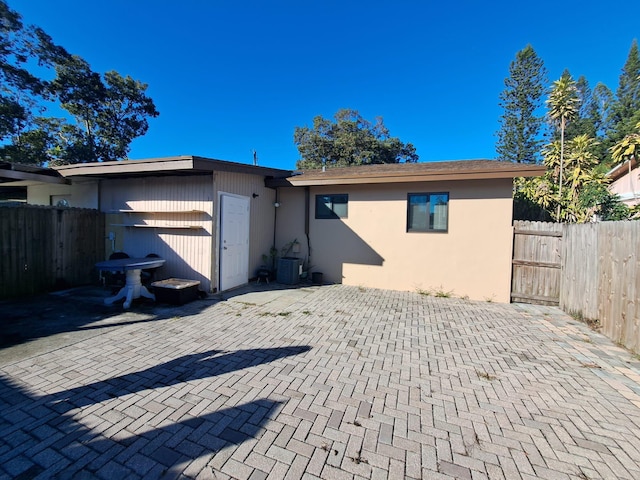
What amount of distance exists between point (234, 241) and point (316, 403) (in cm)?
502

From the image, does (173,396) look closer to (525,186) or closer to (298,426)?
(298,426)

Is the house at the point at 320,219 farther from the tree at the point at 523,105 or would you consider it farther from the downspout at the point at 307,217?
the tree at the point at 523,105

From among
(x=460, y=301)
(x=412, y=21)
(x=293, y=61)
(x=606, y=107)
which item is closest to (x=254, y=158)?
(x=293, y=61)

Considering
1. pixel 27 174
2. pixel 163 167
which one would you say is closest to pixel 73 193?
pixel 27 174

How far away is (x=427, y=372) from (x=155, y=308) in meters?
4.98

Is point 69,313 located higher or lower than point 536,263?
lower

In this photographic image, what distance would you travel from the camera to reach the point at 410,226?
24.2 feet

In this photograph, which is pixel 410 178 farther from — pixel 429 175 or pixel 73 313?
pixel 73 313

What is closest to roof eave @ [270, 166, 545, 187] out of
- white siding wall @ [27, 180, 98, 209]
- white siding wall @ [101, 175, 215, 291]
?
white siding wall @ [101, 175, 215, 291]

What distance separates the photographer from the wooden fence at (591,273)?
3.90 metres

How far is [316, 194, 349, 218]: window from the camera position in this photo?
314 inches

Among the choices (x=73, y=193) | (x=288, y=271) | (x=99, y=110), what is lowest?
(x=288, y=271)

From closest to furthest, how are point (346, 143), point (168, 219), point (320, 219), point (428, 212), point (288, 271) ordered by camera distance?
point (168, 219)
point (428, 212)
point (288, 271)
point (320, 219)
point (346, 143)

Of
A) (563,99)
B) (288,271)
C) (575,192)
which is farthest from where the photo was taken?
(563,99)
